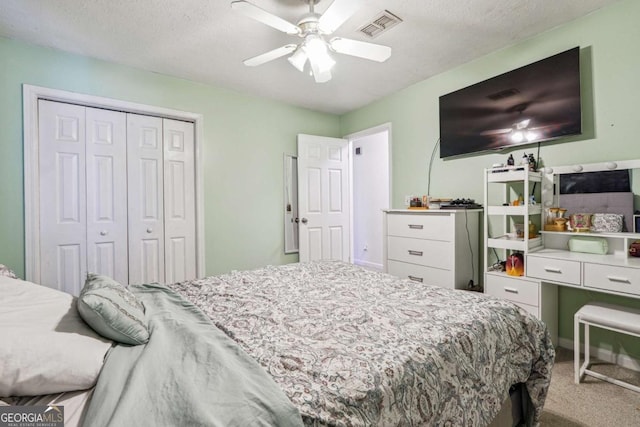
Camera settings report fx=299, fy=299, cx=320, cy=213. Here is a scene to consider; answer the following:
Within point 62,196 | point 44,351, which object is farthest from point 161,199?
point 44,351

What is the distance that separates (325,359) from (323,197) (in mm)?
3241

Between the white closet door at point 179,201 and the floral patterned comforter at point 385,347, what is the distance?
5.46 ft

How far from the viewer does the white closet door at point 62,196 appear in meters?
2.58

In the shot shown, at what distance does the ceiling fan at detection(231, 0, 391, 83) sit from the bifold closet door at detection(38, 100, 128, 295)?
5.65ft

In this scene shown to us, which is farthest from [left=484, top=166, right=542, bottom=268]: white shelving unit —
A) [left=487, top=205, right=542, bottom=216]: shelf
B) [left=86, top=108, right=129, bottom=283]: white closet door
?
[left=86, top=108, right=129, bottom=283]: white closet door

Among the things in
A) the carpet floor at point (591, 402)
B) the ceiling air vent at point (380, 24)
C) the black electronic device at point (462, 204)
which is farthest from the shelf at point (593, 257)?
the ceiling air vent at point (380, 24)

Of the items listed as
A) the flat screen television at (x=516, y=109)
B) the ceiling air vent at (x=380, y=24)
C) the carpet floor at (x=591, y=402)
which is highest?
the ceiling air vent at (x=380, y=24)

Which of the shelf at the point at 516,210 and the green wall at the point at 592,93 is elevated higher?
the green wall at the point at 592,93

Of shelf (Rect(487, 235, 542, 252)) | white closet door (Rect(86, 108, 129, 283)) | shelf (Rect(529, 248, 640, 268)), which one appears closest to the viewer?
shelf (Rect(529, 248, 640, 268))

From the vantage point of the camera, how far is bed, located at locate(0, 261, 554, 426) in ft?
2.46

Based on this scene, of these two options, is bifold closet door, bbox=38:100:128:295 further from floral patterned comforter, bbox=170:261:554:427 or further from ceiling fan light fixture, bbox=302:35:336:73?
ceiling fan light fixture, bbox=302:35:336:73

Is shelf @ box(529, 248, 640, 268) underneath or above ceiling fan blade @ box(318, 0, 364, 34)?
underneath

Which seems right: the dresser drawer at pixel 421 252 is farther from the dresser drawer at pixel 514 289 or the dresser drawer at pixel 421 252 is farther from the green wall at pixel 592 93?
the green wall at pixel 592 93

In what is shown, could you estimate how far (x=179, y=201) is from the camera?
127 inches
